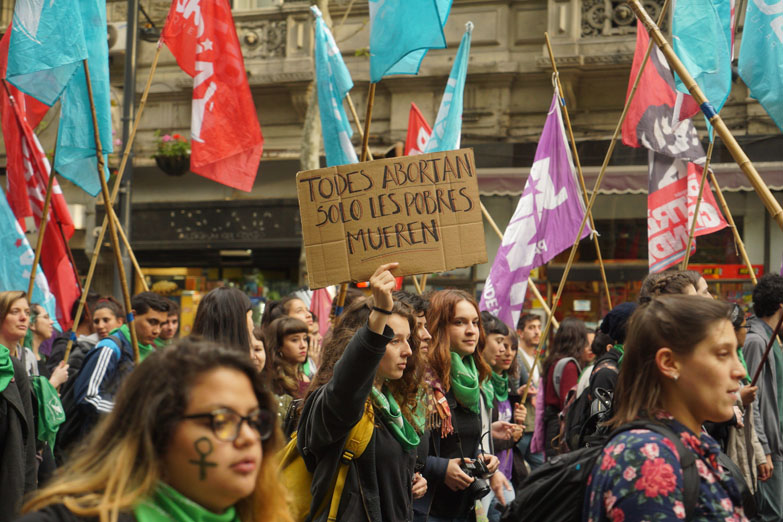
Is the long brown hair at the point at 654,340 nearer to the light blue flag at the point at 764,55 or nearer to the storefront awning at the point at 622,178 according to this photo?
the light blue flag at the point at 764,55

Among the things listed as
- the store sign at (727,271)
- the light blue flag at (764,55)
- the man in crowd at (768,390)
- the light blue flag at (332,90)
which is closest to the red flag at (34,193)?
the light blue flag at (332,90)

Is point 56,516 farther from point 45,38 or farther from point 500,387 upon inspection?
point 45,38

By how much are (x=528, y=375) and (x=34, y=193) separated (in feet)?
15.2

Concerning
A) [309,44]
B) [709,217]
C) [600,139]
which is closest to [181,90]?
[309,44]

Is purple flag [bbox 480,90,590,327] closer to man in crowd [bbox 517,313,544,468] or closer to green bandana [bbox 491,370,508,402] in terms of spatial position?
man in crowd [bbox 517,313,544,468]

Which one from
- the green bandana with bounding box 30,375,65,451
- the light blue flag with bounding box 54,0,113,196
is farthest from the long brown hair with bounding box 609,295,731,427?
the light blue flag with bounding box 54,0,113,196

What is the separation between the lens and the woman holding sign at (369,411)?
3.29 meters

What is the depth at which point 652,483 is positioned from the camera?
2.33 metres

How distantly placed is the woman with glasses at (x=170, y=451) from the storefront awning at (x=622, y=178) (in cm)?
1085

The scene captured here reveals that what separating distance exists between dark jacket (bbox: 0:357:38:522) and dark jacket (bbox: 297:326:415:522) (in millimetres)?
1895

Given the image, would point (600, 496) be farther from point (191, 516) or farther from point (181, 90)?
point (181, 90)

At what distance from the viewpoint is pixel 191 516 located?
2049mm

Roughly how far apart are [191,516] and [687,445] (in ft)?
4.22

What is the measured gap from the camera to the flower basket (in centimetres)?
1611
